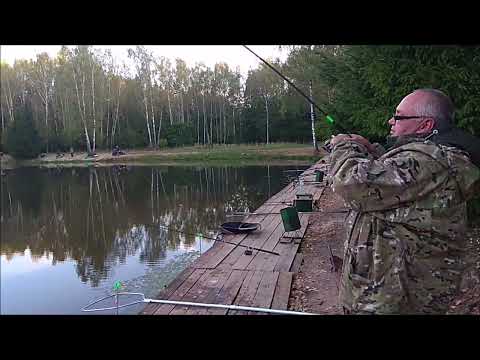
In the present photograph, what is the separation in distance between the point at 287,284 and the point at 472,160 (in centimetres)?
305

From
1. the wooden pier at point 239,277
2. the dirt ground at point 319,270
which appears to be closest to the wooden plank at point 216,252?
the wooden pier at point 239,277

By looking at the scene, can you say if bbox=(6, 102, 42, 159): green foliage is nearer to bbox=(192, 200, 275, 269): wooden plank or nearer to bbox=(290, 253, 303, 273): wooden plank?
bbox=(192, 200, 275, 269): wooden plank

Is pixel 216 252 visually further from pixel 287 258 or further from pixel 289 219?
pixel 289 219

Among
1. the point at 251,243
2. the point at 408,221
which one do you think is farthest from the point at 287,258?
the point at 408,221

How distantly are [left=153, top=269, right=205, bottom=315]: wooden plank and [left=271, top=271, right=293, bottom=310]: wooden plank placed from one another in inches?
34.5

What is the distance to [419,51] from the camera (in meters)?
4.57

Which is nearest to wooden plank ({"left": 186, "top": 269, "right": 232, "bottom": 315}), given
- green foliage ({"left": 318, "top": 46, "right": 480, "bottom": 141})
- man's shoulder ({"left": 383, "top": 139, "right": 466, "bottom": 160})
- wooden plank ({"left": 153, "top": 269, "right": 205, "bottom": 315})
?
wooden plank ({"left": 153, "top": 269, "right": 205, "bottom": 315})

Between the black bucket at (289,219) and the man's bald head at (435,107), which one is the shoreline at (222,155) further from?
the man's bald head at (435,107)

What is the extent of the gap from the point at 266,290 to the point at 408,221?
2.79 metres

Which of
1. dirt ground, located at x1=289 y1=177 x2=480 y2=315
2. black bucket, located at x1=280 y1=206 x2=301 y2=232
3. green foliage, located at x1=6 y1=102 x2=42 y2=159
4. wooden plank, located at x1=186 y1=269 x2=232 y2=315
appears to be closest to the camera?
dirt ground, located at x1=289 y1=177 x2=480 y2=315

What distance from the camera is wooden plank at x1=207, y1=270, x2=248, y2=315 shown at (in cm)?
341
